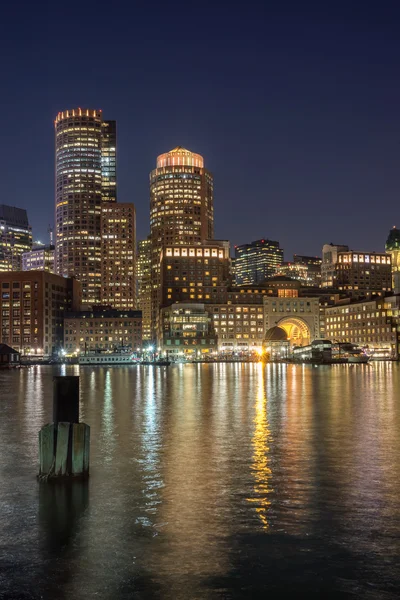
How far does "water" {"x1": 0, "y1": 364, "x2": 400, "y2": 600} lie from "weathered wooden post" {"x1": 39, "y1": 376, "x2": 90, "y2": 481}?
0.93m

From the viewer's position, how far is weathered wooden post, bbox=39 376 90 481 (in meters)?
23.6

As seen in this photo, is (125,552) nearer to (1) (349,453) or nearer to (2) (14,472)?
(2) (14,472)

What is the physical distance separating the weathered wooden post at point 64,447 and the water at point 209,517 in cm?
93

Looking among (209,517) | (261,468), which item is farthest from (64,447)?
(261,468)

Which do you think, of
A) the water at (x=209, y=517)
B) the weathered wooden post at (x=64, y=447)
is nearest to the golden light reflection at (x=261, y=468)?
the water at (x=209, y=517)

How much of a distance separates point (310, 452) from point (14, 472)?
43.6ft

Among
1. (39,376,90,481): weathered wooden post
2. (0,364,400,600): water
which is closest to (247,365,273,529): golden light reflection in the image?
(0,364,400,600): water

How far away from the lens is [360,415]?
155ft

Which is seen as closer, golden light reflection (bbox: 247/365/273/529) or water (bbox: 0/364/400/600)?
water (bbox: 0/364/400/600)

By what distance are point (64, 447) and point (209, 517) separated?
23.1 ft

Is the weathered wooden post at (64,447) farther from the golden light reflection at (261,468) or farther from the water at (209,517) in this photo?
the golden light reflection at (261,468)

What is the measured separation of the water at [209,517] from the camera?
14.2m

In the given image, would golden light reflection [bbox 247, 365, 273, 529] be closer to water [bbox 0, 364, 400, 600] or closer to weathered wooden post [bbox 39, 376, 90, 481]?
water [bbox 0, 364, 400, 600]

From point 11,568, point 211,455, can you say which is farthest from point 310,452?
point 11,568
